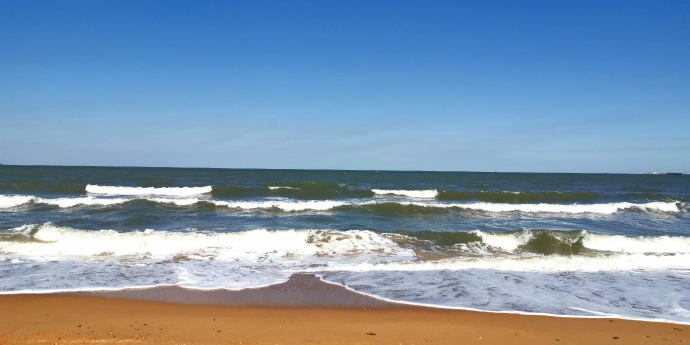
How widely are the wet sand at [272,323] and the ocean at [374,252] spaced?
1.85 ft

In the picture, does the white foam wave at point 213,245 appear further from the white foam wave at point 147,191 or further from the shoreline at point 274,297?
the white foam wave at point 147,191

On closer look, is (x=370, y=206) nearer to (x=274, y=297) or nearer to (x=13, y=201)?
(x=274, y=297)

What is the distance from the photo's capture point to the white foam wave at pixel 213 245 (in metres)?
10.8

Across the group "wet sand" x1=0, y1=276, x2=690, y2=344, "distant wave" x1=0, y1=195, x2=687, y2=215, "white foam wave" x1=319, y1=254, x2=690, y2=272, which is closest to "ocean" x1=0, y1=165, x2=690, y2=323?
"white foam wave" x1=319, y1=254, x2=690, y2=272

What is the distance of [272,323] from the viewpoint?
19.3 ft

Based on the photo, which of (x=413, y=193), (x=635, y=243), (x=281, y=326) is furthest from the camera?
(x=413, y=193)

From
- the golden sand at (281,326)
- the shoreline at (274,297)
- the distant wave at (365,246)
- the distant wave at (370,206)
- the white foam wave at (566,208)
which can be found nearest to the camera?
the golden sand at (281,326)

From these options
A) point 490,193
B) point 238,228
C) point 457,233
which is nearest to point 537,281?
point 457,233

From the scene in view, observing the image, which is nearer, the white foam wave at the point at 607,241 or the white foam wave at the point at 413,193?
the white foam wave at the point at 607,241

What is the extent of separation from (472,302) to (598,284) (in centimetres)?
297

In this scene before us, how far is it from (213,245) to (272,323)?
6.76m

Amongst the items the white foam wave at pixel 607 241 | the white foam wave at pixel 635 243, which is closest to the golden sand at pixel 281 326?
the white foam wave at pixel 607 241

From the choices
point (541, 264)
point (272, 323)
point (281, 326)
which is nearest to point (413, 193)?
point (541, 264)

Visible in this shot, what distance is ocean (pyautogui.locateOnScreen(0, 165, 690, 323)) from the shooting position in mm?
7648
